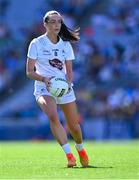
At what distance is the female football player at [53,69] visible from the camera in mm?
12328

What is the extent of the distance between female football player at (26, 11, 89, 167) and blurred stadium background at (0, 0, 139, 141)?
1549cm

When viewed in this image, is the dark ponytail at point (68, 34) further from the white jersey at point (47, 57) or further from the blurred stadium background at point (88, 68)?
the blurred stadium background at point (88, 68)

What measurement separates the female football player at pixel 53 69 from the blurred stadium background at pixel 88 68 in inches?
610

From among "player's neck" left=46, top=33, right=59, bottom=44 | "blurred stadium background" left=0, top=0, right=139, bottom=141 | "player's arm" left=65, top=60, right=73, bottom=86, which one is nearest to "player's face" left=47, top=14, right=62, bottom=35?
"player's neck" left=46, top=33, right=59, bottom=44

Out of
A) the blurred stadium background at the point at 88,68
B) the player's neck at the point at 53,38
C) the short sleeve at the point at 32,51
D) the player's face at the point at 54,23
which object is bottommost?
the blurred stadium background at the point at 88,68

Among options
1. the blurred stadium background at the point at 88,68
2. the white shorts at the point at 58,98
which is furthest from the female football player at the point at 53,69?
the blurred stadium background at the point at 88,68

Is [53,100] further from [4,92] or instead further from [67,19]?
[67,19]

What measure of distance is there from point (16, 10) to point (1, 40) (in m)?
1.96

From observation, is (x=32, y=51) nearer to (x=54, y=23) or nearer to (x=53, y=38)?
(x=53, y=38)

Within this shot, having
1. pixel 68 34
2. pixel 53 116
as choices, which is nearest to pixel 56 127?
pixel 53 116

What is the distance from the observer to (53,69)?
12.6 metres

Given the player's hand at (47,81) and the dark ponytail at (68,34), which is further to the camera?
the dark ponytail at (68,34)

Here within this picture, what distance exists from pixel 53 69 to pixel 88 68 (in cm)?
1853

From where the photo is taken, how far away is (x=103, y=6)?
33.8 meters
